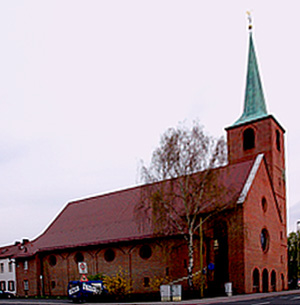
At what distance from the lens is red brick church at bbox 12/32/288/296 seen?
115ft

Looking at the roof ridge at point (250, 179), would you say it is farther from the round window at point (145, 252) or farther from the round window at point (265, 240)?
the round window at point (145, 252)

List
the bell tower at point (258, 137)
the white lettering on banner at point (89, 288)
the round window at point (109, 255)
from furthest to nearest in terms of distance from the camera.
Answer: the bell tower at point (258, 137)
the round window at point (109, 255)
the white lettering on banner at point (89, 288)

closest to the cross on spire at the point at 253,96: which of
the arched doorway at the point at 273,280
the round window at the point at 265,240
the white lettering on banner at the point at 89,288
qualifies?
the round window at the point at 265,240

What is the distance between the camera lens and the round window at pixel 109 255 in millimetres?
41875

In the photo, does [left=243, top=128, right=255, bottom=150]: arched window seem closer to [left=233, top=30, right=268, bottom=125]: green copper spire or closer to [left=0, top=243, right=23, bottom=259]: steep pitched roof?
[left=233, top=30, right=268, bottom=125]: green copper spire

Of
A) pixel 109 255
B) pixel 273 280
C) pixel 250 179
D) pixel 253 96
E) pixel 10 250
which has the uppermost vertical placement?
pixel 253 96

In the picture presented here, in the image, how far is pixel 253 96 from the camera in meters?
47.1

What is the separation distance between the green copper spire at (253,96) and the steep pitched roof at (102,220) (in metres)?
7.40

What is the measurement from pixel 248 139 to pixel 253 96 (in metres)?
5.45

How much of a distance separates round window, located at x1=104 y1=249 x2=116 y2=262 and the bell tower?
49.0 feet

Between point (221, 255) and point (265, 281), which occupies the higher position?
point (221, 255)

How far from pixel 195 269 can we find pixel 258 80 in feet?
75.0

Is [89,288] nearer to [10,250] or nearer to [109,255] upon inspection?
[109,255]

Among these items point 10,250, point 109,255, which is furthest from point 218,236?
point 10,250
